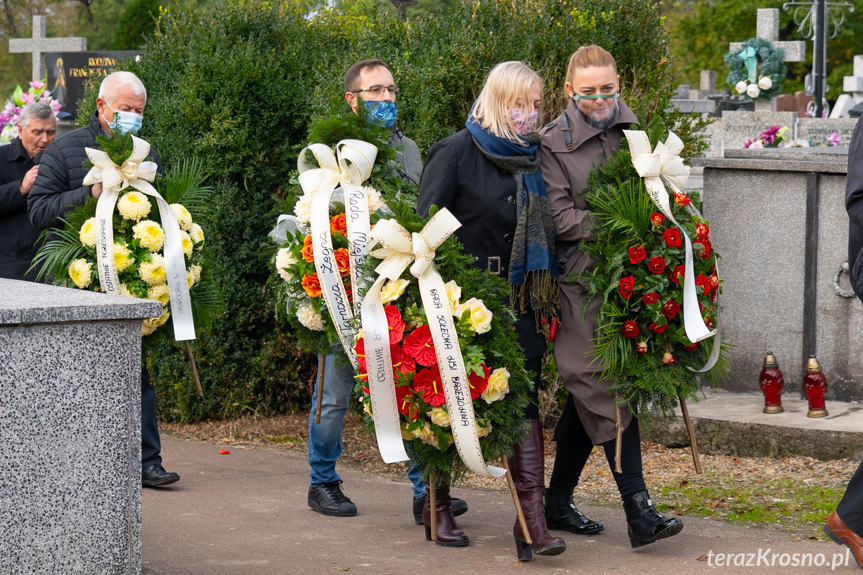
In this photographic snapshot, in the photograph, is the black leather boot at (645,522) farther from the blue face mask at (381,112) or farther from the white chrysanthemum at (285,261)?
the blue face mask at (381,112)

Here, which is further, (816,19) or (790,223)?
(816,19)

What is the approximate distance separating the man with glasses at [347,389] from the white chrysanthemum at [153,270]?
819 mm

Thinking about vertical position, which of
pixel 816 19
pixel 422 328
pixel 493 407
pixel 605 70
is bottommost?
pixel 493 407

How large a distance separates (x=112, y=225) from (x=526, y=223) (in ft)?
6.17

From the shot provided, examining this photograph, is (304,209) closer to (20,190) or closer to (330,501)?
(330,501)

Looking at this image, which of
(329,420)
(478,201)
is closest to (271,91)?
(329,420)

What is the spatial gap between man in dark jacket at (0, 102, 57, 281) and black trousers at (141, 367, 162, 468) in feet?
2.69

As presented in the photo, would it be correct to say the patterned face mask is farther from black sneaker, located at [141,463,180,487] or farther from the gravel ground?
black sneaker, located at [141,463,180,487]

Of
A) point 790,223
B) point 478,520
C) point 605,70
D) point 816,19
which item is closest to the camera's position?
point 605,70

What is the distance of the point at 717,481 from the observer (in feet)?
19.9

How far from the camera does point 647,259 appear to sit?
4707mm

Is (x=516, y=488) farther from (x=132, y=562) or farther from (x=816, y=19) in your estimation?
(x=816, y=19)

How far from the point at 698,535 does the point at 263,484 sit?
7.26ft

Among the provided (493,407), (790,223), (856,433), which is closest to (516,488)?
(493,407)
